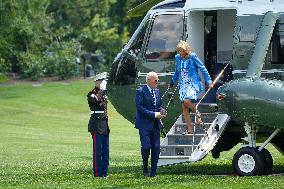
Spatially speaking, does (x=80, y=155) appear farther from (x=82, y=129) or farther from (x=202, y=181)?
(x=82, y=129)

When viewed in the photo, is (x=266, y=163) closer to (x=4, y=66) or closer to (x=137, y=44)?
(x=137, y=44)

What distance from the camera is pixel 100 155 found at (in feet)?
60.8

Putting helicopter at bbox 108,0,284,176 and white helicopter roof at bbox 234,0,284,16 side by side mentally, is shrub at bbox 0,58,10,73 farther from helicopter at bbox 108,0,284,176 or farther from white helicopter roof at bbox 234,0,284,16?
Answer: white helicopter roof at bbox 234,0,284,16

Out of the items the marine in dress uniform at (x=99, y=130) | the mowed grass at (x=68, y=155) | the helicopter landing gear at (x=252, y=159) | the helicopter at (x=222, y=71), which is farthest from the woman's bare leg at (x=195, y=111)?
the marine in dress uniform at (x=99, y=130)

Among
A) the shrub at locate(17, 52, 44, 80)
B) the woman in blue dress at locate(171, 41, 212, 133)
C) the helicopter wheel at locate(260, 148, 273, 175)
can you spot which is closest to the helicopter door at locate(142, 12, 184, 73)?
the woman in blue dress at locate(171, 41, 212, 133)

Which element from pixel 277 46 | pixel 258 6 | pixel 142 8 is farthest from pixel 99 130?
pixel 142 8

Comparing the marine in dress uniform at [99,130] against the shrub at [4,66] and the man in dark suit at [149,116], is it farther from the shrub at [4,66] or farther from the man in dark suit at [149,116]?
the shrub at [4,66]

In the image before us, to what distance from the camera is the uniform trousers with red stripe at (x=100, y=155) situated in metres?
18.5

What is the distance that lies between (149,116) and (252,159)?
2085mm

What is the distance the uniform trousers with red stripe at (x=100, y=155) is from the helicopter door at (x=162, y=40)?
7.55 feet

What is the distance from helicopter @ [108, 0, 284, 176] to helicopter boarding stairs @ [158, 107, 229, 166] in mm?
19

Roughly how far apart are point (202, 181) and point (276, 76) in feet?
9.17

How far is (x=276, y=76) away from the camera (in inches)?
737

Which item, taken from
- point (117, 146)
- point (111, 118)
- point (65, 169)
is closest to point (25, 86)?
point (111, 118)
